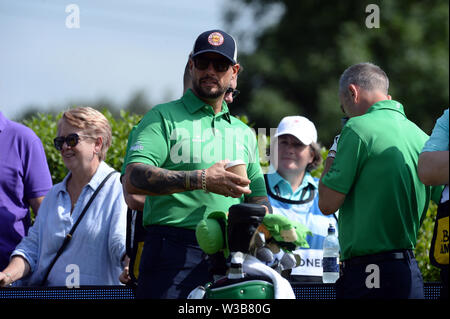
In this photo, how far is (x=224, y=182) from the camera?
3346mm

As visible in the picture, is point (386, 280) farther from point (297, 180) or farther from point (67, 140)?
point (67, 140)

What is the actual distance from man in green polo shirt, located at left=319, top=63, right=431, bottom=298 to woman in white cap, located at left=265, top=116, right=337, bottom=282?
1459 mm

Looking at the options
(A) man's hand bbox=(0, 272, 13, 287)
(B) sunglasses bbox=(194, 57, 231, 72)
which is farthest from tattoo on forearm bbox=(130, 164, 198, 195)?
(A) man's hand bbox=(0, 272, 13, 287)

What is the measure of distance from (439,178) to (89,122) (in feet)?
8.56

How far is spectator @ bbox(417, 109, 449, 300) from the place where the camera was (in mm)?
3211

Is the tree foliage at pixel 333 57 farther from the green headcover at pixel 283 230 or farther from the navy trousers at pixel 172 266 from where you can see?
the green headcover at pixel 283 230

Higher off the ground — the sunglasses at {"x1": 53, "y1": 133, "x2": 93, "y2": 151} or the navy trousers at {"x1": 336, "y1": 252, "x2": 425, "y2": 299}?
the sunglasses at {"x1": 53, "y1": 133, "x2": 93, "y2": 151}

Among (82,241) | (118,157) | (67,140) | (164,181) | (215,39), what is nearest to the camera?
(164,181)

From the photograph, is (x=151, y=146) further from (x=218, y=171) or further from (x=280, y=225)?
(x=280, y=225)

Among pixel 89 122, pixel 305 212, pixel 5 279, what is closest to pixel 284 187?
pixel 305 212

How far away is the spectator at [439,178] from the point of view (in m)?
3.21

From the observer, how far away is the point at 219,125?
153 inches

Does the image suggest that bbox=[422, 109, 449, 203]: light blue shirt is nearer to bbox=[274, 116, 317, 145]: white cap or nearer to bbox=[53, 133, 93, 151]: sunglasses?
bbox=[274, 116, 317, 145]: white cap
